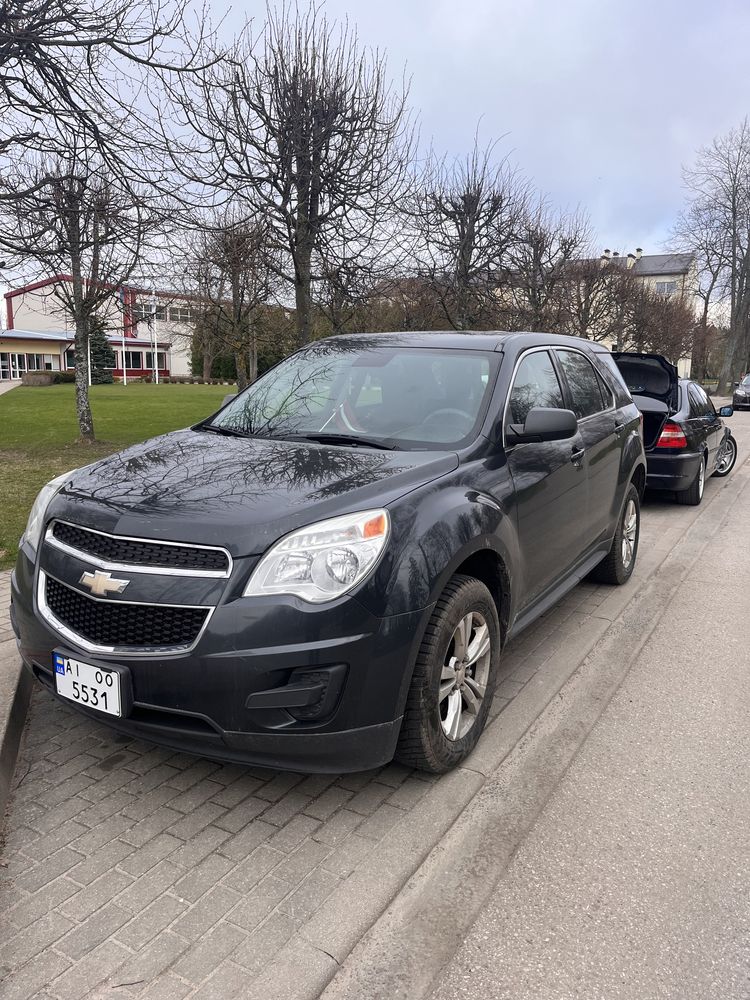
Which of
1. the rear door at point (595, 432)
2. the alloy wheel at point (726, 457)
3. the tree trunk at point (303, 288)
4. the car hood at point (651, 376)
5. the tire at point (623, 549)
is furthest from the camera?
the alloy wheel at point (726, 457)

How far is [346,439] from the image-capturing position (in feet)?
11.6

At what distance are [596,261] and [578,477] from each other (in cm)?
2685

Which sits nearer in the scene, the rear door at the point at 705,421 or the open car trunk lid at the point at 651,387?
the open car trunk lid at the point at 651,387

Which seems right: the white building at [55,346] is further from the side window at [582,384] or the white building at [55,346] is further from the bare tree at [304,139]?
the side window at [582,384]

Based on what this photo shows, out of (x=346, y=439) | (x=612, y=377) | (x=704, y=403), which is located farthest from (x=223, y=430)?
(x=704, y=403)

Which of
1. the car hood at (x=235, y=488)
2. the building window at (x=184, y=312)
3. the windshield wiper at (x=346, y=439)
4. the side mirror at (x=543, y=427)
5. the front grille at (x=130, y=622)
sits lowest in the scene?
the front grille at (x=130, y=622)

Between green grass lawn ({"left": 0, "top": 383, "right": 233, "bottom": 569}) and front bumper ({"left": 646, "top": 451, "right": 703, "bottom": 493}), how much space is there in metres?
6.73

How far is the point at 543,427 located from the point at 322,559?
1481 millimetres

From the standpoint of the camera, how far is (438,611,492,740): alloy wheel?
9.86ft

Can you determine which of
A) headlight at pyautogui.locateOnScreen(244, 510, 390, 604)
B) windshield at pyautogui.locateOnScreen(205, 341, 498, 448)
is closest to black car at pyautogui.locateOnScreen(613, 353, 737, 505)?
windshield at pyautogui.locateOnScreen(205, 341, 498, 448)

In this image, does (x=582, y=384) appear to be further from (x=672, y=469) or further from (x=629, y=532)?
(x=672, y=469)

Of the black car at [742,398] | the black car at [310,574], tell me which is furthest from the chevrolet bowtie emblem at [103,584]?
the black car at [742,398]

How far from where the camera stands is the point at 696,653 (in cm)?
450

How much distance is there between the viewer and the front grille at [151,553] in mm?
2553
